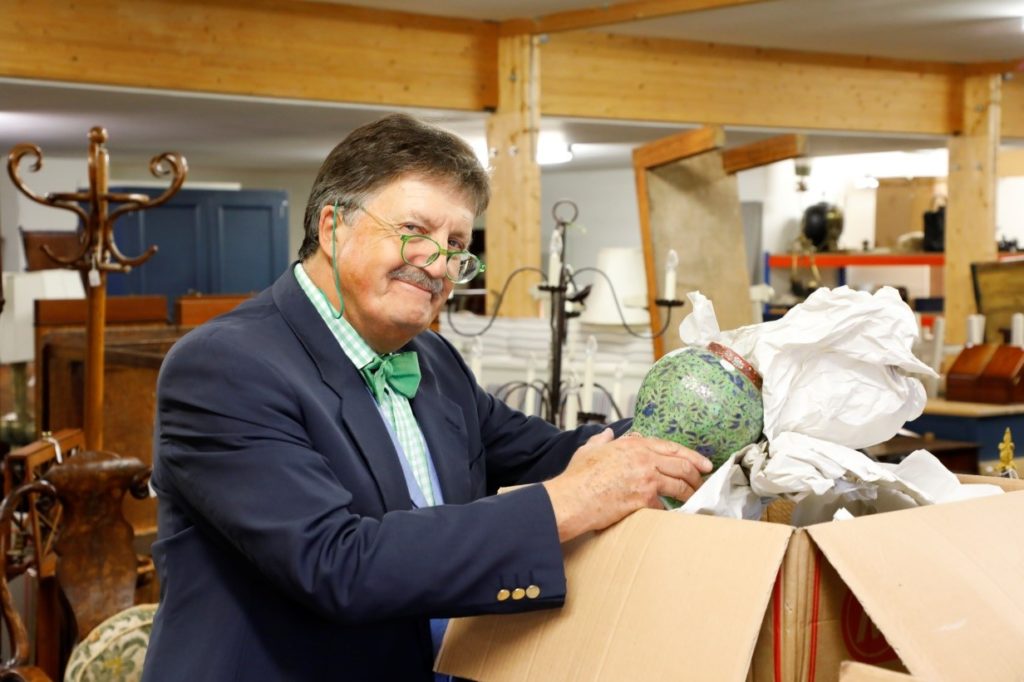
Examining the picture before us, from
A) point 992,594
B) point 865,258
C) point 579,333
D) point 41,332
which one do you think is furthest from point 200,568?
point 865,258

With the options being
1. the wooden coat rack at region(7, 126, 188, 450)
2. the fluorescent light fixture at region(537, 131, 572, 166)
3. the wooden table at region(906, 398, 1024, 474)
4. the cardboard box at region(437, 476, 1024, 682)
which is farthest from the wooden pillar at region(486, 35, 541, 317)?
the cardboard box at region(437, 476, 1024, 682)

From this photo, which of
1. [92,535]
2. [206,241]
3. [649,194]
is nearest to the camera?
[92,535]

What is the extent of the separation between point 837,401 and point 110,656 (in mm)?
1494

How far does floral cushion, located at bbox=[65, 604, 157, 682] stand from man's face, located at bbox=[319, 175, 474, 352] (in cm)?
95

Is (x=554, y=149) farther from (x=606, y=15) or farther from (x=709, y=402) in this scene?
(x=709, y=402)

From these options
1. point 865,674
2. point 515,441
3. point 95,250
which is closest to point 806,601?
point 865,674

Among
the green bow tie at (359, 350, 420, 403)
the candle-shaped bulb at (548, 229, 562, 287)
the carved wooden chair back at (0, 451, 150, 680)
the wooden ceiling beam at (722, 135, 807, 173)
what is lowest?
the carved wooden chair back at (0, 451, 150, 680)

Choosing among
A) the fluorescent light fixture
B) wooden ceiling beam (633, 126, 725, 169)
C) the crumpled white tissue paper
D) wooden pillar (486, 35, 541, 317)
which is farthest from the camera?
the fluorescent light fixture

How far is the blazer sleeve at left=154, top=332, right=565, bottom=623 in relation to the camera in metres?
1.40

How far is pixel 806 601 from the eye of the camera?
1.21 m

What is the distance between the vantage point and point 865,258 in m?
13.0

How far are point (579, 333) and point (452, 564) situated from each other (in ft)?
16.1

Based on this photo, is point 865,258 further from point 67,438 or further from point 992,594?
point 992,594

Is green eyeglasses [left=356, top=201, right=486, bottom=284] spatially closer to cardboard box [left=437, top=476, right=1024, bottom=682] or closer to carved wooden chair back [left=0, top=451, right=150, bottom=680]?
cardboard box [left=437, top=476, right=1024, bottom=682]
